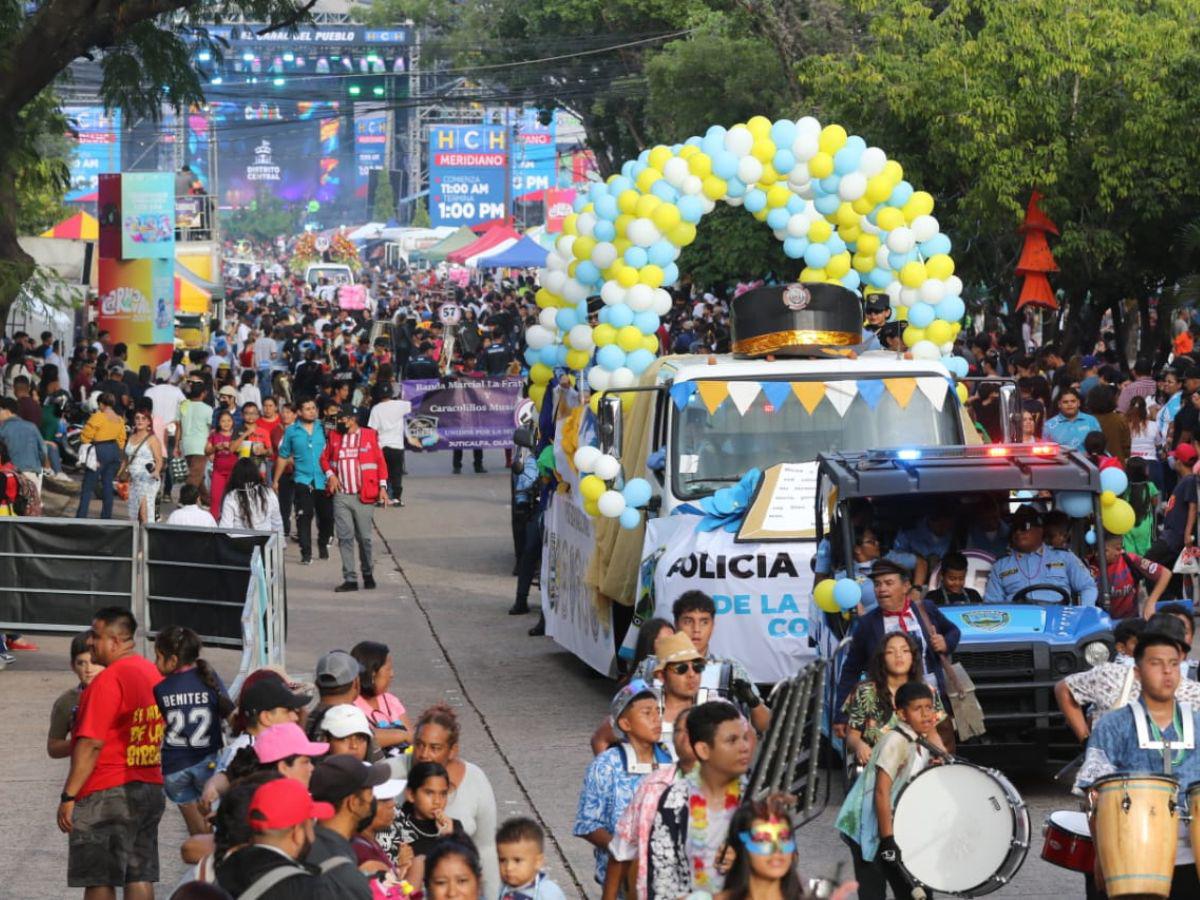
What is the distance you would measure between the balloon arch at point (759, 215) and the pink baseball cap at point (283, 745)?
8.38 meters

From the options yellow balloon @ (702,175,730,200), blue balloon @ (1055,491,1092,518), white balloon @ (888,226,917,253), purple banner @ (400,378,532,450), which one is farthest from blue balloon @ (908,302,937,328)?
purple banner @ (400,378,532,450)

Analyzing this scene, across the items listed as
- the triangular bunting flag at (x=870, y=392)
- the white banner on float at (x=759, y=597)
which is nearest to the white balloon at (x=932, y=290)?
the triangular bunting flag at (x=870, y=392)

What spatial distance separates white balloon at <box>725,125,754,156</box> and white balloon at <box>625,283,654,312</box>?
139cm

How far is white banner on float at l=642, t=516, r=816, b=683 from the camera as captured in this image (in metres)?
12.9

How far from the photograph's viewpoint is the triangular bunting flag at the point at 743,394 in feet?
46.3

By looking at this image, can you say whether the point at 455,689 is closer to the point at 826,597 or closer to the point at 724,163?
the point at 724,163

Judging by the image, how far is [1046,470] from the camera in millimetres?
11797

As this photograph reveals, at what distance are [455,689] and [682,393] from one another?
2.97 m

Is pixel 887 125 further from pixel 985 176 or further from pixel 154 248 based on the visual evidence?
pixel 154 248

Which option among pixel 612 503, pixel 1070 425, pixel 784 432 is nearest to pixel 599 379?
pixel 612 503

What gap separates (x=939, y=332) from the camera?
662 inches

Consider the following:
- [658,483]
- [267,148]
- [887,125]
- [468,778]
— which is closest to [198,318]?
[887,125]

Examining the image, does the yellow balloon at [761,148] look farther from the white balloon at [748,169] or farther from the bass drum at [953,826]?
the bass drum at [953,826]

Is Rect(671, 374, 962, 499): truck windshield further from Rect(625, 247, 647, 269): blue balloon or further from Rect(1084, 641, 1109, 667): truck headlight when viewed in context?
Rect(1084, 641, 1109, 667): truck headlight
